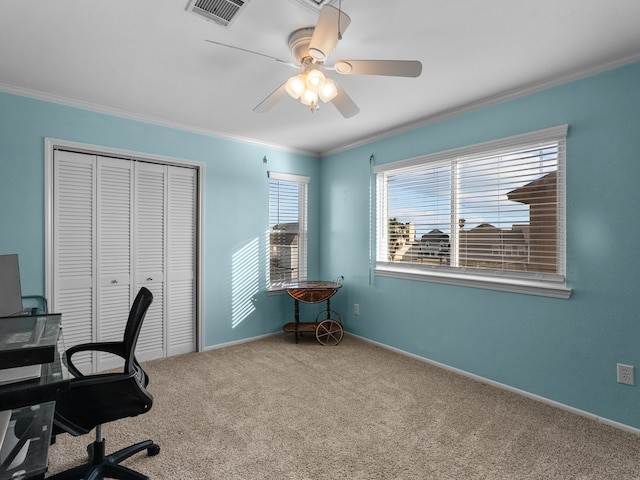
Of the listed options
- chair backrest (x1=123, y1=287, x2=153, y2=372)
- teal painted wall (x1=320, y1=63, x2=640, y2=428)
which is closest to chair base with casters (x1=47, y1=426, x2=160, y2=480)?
chair backrest (x1=123, y1=287, x2=153, y2=372)

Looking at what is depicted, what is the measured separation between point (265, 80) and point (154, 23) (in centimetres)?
87

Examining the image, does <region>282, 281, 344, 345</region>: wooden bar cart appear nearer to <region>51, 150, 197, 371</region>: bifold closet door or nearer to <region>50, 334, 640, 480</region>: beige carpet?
<region>50, 334, 640, 480</region>: beige carpet

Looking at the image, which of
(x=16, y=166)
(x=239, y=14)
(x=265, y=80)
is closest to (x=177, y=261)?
(x=16, y=166)

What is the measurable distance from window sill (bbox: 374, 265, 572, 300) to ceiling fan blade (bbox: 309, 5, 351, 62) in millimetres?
2331

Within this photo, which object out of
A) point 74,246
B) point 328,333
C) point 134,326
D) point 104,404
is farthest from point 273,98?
point 328,333

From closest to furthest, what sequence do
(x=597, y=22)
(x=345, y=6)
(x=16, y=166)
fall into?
(x=345, y=6) < (x=597, y=22) < (x=16, y=166)

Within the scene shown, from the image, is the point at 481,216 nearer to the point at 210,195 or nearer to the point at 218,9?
the point at 218,9

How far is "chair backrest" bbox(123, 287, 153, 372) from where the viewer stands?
1.78 m

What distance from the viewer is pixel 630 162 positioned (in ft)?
7.54

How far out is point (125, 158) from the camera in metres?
3.43

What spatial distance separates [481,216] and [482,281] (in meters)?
0.59

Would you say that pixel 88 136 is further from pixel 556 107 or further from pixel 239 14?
pixel 556 107

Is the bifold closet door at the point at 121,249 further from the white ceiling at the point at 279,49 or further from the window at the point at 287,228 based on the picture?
the window at the point at 287,228

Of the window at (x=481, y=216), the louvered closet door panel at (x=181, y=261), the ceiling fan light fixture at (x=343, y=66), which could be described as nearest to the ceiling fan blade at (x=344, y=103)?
the ceiling fan light fixture at (x=343, y=66)
